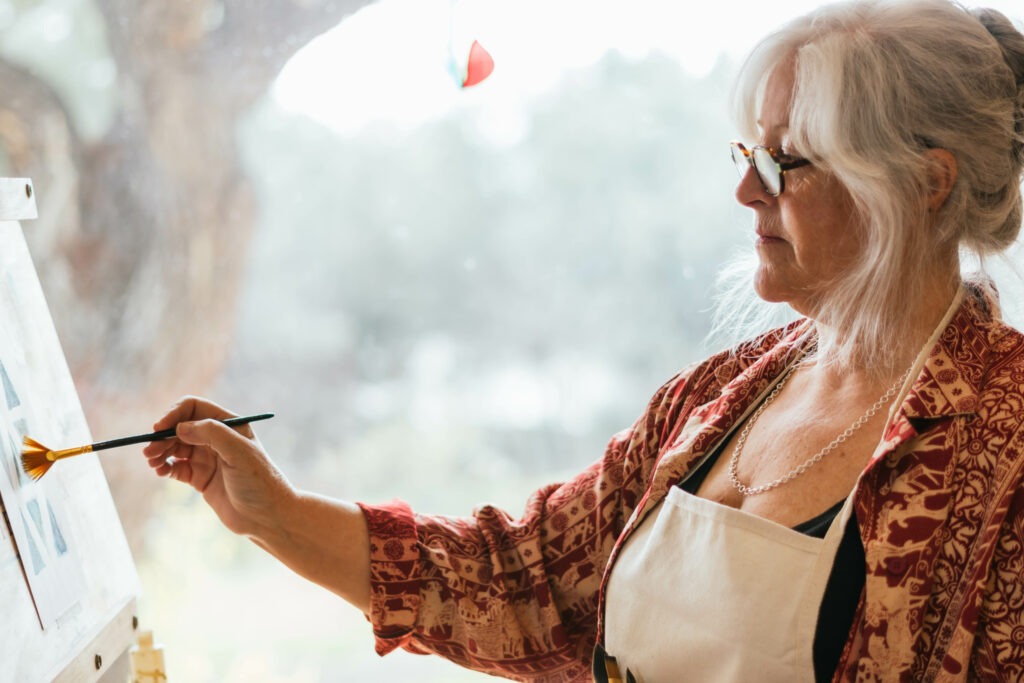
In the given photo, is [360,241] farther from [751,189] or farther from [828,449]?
[828,449]

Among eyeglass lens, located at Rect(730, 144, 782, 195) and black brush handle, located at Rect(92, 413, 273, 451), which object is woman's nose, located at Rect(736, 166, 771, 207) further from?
black brush handle, located at Rect(92, 413, 273, 451)

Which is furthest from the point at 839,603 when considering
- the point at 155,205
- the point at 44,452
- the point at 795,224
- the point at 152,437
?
the point at 155,205

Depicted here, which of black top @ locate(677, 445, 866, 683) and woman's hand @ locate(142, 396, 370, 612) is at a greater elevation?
woman's hand @ locate(142, 396, 370, 612)

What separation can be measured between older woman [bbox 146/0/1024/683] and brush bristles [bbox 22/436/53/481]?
120 millimetres

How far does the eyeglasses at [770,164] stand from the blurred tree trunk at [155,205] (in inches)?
37.3

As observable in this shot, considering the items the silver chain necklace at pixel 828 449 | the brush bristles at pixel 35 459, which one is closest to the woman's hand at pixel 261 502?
the brush bristles at pixel 35 459

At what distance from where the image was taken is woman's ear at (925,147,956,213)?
1009 mm

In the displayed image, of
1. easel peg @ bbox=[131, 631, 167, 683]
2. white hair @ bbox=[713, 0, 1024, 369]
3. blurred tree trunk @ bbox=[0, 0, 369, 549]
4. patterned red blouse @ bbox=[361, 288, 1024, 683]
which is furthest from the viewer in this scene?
blurred tree trunk @ bbox=[0, 0, 369, 549]

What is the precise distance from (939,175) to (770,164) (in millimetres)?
172

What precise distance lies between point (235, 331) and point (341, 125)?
16.9 inches

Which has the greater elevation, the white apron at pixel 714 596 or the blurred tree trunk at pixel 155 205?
the blurred tree trunk at pixel 155 205

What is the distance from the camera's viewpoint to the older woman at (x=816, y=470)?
0.91m

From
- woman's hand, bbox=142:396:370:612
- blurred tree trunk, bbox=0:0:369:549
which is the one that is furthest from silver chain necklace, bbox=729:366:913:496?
→ blurred tree trunk, bbox=0:0:369:549

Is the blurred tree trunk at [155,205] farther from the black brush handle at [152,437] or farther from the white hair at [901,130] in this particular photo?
the white hair at [901,130]
